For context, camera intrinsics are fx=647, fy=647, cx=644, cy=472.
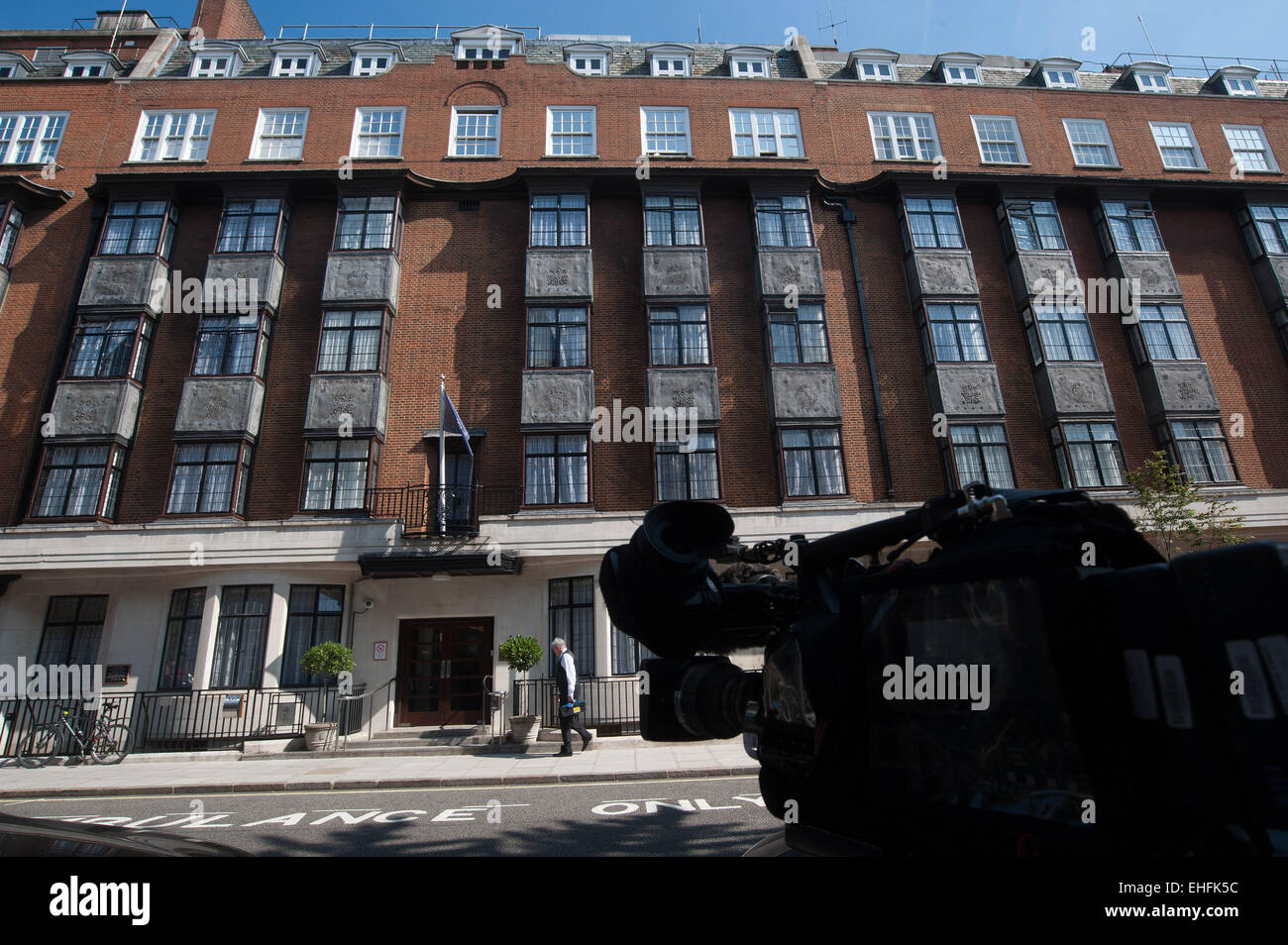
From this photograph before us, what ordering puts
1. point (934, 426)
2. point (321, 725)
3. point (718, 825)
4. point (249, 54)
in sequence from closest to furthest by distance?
point (718, 825)
point (321, 725)
point (934, 426)
point (249, 54)

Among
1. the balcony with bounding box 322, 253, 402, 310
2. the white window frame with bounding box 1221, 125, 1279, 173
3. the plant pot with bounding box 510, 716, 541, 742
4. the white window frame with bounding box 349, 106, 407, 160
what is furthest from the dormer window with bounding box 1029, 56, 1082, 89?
the plant pot with bounding box 510, 716, 541, 742

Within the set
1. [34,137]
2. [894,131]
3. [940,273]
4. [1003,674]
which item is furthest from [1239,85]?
[34,137]

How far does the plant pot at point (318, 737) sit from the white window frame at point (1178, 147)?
94.2ft

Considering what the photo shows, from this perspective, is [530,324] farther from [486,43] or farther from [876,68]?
[876,68]

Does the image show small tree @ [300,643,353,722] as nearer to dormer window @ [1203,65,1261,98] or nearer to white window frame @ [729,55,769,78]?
white window frame @ [729,55,769,78]

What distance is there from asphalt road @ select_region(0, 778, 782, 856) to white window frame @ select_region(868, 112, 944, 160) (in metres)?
Answer: 19.5

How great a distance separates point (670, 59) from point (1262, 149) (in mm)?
19934

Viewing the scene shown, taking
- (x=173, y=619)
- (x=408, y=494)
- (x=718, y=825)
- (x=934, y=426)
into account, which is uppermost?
(x=934, y=426)

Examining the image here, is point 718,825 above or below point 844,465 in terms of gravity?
below

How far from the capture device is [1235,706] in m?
1.13

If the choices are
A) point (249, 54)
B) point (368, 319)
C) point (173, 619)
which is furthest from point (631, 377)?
point (249, 54)
